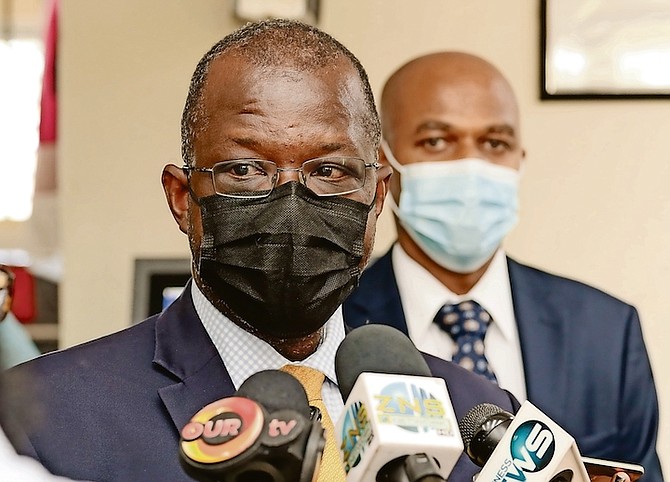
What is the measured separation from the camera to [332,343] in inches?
60.3

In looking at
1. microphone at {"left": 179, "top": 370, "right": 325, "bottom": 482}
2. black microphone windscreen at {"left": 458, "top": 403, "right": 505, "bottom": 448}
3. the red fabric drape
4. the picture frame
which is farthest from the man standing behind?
microphone at {"left": 179, "top": 370, "right": 325, "bottom": 482}

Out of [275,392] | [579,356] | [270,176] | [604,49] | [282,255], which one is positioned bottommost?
Answer: [579,356]

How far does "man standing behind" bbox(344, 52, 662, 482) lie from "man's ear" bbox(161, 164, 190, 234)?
2.35ft

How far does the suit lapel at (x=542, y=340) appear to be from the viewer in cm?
221

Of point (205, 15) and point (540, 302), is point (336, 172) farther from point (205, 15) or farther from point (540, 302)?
point (205, 15)

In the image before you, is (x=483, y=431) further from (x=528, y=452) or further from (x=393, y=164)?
(x=393, y=164)

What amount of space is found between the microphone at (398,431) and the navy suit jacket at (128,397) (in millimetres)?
477

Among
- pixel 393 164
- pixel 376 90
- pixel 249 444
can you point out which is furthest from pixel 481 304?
pixel 249 444

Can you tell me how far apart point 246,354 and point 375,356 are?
445mm

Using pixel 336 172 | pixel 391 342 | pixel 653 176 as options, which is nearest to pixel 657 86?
pixel 653 176

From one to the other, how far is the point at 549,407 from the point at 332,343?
2.73ft

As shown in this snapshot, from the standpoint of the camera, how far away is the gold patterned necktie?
130 centimetres

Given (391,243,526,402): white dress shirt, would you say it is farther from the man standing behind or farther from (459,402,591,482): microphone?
(459,402,591,482): microphone

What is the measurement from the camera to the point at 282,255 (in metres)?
1.40
